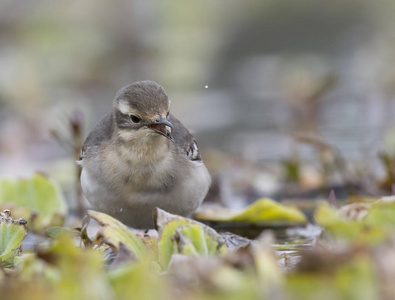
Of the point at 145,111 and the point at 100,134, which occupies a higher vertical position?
the point at 145,111

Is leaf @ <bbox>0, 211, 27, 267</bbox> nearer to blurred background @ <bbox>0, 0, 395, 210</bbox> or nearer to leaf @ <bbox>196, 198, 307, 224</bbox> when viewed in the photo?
leaf @ <bbox>196, 198, 307, 224</bbox>

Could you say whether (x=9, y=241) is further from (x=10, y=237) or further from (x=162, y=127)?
(x=162, y=127)

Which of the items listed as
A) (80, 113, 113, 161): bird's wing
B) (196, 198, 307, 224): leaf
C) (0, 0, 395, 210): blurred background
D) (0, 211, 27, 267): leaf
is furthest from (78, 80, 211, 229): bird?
(0, 211, 27, 267): leaf

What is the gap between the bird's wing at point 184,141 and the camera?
243 inches

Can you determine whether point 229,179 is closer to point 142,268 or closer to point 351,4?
point 142,268

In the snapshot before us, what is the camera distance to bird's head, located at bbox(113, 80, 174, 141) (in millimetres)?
5727

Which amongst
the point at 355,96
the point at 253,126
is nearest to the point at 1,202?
the point at 253,126

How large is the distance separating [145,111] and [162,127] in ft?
0.52

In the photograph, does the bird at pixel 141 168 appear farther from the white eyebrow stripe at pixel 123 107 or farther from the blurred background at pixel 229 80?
the blurred background at pixel 229 80

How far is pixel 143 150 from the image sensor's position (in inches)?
230

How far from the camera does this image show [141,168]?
579cm

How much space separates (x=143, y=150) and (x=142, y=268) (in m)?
2.97

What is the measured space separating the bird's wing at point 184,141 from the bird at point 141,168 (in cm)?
13

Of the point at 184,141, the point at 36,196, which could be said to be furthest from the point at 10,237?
the point at 184,141
